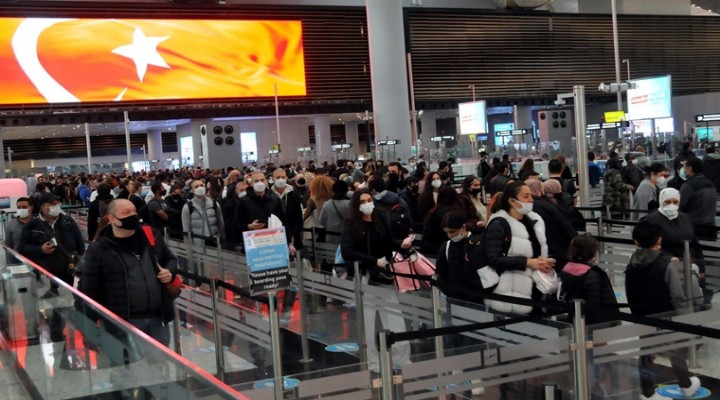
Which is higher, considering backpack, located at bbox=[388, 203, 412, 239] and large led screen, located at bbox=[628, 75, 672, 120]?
large led screen, located at bbox=[628, 75, 672, 120]

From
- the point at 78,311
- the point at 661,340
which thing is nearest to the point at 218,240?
the point at 78,311

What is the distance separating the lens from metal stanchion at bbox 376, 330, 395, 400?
4.20 meters

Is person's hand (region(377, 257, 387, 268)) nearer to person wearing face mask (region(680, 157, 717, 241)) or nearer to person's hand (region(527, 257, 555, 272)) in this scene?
person's hand (region(527, 257, 555, 272))

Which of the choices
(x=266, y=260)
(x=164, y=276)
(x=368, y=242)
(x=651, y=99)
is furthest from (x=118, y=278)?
(x=651, y=99)

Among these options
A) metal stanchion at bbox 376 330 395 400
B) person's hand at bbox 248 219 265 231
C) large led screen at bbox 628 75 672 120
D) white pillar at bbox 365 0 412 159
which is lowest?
metal stanchion at bbox 376 330 395 400

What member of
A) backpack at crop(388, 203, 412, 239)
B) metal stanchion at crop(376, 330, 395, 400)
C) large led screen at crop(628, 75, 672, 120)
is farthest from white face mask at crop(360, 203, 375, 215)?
large led screen at crop(628, 75, 672, 120)

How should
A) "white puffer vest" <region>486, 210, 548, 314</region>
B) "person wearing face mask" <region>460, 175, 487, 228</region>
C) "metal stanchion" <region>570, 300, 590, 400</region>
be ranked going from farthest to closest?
"person wearing face mask" <region>460, 175, 487, 228</region> → "white puffer vest" <region>486, 210, 548, 314</region> → "metal stanchion" <region>570, 300, 590, 400</region>

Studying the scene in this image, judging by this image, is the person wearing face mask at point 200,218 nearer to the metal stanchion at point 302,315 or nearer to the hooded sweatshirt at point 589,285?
the metal stanchion at point 302,315

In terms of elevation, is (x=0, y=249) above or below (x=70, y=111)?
below

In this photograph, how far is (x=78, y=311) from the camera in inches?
193

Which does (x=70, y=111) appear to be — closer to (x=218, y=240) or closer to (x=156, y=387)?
(x=218, y=240)

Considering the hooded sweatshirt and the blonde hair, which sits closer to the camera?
the hooded sweatshirt

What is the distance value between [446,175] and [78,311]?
7099 mm

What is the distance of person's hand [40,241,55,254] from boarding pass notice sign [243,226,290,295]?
114 inches
